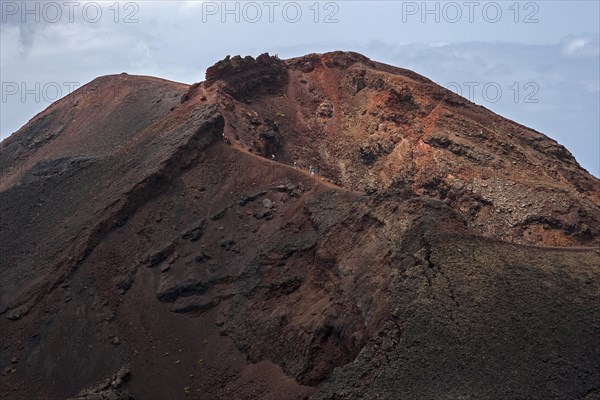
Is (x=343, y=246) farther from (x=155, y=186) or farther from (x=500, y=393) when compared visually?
(x=155, y=186)

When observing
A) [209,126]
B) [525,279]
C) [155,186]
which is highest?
[209,126]

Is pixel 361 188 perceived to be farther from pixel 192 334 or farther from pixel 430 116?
pixel 192 334

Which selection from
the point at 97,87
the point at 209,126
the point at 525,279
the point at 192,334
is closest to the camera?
the point at 525,279

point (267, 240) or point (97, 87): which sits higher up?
point (97, 87)

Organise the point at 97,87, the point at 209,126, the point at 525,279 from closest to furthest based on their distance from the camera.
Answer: the point at 525,279, the point at 209,126, the point at 97,87

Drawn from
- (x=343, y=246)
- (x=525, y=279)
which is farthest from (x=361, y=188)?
(x=525, y=279)

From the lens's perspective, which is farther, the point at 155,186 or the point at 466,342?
the point at 155,186
